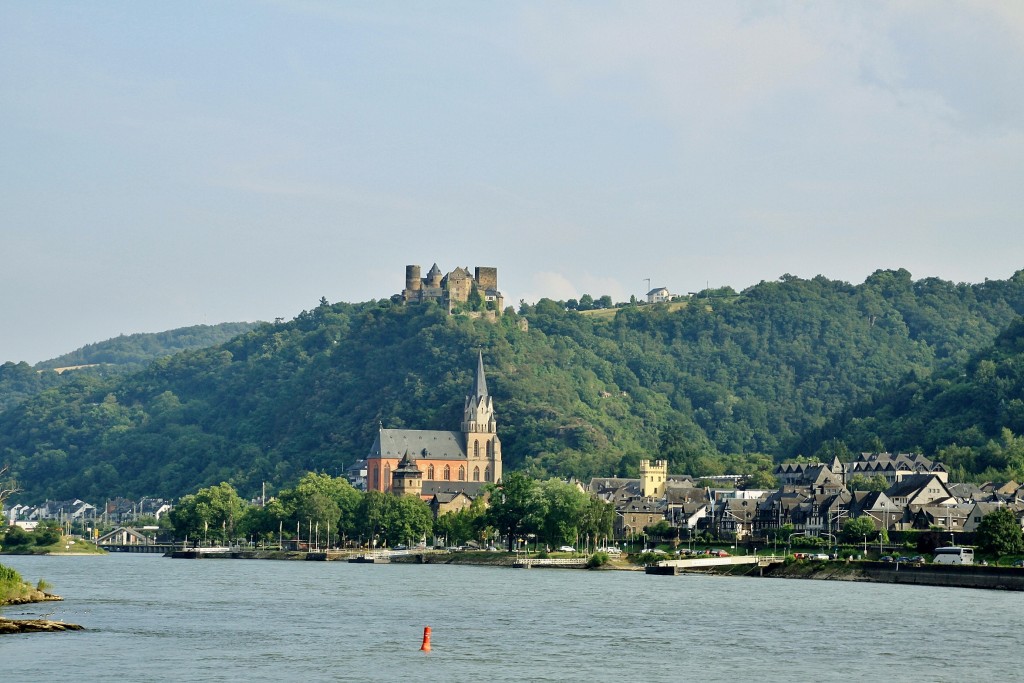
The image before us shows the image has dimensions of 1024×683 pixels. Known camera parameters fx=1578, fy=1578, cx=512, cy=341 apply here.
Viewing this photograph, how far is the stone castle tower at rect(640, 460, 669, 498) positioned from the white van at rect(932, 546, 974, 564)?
7609 cm

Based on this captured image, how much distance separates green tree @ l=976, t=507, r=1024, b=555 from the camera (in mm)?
109688

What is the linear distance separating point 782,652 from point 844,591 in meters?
36.2

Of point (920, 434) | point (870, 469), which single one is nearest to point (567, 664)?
point (870, 469)

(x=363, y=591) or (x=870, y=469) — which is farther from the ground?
(x=870, y=469)

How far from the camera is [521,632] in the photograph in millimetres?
71312

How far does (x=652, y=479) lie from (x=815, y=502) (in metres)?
44.2

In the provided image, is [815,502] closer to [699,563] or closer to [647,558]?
[647,558]

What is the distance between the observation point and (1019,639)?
68375mm

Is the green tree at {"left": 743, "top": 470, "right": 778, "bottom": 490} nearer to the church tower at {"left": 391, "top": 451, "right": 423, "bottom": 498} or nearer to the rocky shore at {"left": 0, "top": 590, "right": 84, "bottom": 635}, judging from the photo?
the church tower at {"left": 391, "top": 451, "right": 423, "bottom": 498}

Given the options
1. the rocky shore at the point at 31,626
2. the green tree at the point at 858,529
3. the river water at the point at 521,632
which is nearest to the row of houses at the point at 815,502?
the green tree at the point at 858,529

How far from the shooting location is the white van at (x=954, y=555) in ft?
355

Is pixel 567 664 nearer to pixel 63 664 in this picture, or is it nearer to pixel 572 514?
pixel 63 664

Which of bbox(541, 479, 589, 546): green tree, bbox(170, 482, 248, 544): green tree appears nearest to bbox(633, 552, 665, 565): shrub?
bbox(541, 479, 589, 546): green tree

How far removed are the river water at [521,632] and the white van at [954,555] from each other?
7.66 metres
